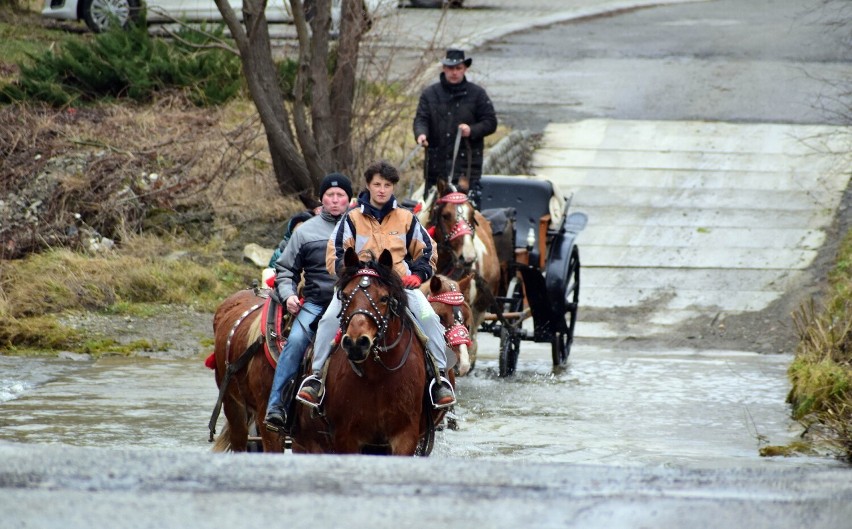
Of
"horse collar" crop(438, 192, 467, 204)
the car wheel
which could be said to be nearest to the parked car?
the car wheel

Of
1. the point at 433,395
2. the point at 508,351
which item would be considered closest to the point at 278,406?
the point at 433,395

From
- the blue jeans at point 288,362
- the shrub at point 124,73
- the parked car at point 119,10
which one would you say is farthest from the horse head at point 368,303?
the parked car at point 119,10

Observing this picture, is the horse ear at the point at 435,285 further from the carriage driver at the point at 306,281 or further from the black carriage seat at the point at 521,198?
the black carriage seat at the point at 521,198

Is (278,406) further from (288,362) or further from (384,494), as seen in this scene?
(384,494)

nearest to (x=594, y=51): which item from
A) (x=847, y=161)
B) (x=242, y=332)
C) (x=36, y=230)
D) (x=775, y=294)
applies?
(x=847, y=161)

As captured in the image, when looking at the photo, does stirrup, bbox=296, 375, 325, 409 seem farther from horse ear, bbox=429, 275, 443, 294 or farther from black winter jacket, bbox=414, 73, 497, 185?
black winter jacket, bbox=414, 73, 497, 185

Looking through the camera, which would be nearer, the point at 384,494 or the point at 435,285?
the point at 384,494

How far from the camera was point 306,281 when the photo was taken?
8812 millimetres

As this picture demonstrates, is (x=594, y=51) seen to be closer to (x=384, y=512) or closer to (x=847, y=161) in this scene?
(x=847, y=161)

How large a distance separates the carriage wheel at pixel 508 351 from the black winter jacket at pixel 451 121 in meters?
1.65

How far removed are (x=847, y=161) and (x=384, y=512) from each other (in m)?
18.1

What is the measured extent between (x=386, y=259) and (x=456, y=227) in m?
4.61

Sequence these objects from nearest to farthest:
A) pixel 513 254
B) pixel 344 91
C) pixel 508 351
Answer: pixel 508 351, pixel 513 254, pixel 344 91

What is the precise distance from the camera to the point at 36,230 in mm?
16422
